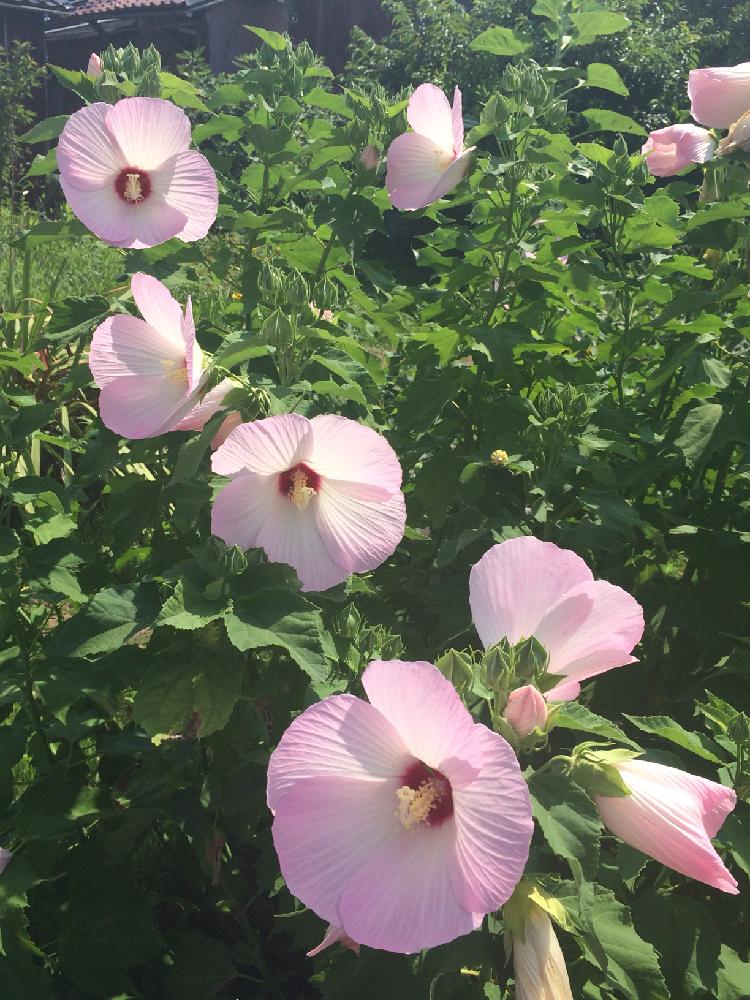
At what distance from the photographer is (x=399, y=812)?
82 centimetres

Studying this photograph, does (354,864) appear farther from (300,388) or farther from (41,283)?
(41,283)

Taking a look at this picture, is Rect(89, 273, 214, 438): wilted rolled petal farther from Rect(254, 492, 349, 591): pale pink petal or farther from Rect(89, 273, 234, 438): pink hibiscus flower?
Rect(254, 492, 349, 591): pale pink petal

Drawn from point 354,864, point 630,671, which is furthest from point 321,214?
point 354,864

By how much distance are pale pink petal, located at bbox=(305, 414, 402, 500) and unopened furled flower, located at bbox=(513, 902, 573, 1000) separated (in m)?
0.50

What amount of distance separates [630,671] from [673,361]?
1.96 ft

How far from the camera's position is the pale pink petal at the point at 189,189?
1522mm

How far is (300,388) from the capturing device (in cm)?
131

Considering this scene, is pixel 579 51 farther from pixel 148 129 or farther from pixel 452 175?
pixel 148 129

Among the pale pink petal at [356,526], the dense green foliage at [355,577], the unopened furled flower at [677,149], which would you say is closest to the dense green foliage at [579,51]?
the unopened furled flower at [677,149]

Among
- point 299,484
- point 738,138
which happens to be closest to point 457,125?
point 738,138

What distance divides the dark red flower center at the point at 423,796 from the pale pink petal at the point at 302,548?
400mm

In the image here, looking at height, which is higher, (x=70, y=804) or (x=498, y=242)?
(x=498, y=242)

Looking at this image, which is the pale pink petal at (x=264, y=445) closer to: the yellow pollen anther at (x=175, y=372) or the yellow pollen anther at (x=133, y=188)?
the yellow pollen anther at (x=175, y=372)

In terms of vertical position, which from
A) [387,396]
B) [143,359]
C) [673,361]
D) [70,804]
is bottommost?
[70,804]
